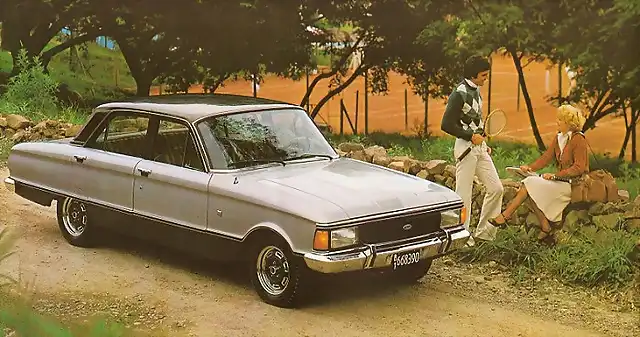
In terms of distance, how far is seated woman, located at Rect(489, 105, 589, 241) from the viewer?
637 cm

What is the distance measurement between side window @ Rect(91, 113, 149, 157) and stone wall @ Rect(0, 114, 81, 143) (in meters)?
4.40

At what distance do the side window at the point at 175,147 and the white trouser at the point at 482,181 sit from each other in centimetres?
201

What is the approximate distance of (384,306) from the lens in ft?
18.2

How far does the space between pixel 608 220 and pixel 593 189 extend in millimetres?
250

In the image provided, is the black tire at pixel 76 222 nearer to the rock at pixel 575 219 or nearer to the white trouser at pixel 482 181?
the white trouser at pixel 482 181

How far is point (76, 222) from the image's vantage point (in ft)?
22.4

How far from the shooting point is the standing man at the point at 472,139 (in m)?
6.55

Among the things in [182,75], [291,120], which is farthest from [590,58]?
[291,120]

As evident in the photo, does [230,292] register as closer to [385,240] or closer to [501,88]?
[385,240]

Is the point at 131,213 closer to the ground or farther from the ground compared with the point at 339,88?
closer to the ground

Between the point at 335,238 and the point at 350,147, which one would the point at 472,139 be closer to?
the point at 335,238

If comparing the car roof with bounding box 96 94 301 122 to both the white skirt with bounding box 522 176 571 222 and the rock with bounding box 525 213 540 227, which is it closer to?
the white skirt with bounding box 522 176 571 222

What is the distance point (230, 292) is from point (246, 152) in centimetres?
91

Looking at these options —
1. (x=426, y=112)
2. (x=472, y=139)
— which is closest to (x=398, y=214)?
(x=472, y=139)
